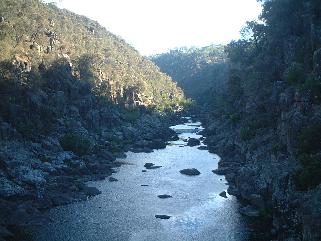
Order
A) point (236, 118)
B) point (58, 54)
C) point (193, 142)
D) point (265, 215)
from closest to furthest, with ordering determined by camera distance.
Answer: point (265, 215), point (236, 118), point (193, 142), point (58, 54)

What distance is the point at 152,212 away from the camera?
60344mm

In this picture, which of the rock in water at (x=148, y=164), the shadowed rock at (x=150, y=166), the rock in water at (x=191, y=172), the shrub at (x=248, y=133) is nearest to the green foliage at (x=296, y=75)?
the shrub at (x=248, y=133)

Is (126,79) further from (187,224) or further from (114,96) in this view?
(187,224)

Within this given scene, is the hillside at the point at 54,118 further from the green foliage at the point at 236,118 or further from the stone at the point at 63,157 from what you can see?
the green foliage at the point at 236,118

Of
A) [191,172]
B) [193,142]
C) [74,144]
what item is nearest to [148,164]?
[191,172]

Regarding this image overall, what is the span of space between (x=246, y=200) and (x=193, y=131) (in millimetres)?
83599

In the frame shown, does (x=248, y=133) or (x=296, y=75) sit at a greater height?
(x=296, y=75)

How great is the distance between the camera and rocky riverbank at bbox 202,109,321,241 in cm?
4441

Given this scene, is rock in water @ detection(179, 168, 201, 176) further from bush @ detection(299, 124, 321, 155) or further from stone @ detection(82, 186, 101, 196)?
bush @ detection(299, 124, 321, 155)

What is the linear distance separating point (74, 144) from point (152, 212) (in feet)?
122

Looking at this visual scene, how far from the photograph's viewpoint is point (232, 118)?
105688 mm

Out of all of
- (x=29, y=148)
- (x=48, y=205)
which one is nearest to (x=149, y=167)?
(x=29, y=148)

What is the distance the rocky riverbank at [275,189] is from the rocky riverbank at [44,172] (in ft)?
76.0

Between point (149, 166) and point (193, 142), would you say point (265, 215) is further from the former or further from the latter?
point (193, 142)
